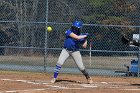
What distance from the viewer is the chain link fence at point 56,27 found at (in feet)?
71.4

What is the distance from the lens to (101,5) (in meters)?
22.6

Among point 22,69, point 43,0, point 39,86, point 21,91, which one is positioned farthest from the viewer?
point 43,0

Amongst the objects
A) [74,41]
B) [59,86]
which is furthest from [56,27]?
[59,86]

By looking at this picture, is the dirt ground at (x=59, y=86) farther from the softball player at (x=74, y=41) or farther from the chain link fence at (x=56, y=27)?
the chain link fence at (x=56, y=27)

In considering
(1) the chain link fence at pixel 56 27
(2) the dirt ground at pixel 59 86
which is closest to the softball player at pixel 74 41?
(2) the dirt ground at pixel 59 86

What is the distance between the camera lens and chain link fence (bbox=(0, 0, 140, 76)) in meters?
21.8

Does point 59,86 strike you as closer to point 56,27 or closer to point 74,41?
point 74,41

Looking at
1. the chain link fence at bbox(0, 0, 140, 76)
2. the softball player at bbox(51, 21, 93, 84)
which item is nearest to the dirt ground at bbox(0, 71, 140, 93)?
the softball player at bbox(51, 21, 93, 84)

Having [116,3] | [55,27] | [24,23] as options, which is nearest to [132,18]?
[116,3]

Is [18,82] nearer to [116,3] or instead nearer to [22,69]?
[22,69]

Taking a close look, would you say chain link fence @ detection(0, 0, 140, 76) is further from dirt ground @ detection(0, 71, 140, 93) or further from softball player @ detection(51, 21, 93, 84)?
softball player @ detection(51, 21, 93, 84)

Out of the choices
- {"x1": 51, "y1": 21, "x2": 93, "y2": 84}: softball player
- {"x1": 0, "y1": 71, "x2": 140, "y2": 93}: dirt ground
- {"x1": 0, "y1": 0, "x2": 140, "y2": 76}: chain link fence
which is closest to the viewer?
{"x1": 0, "y1": 71, "x2": 140, "y2": 93}: dirt ground

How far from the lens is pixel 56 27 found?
22.2 metres

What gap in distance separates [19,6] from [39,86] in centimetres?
898
